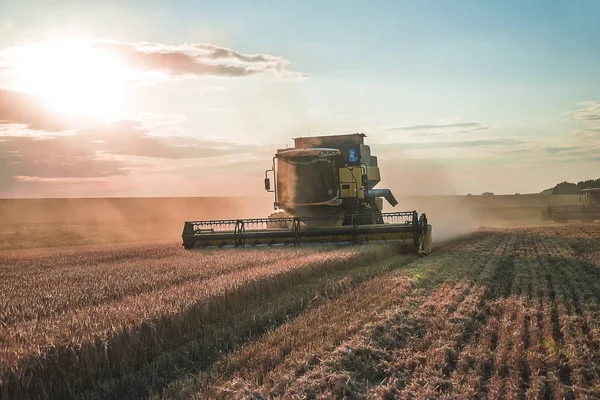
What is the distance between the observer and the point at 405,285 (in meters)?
10.2

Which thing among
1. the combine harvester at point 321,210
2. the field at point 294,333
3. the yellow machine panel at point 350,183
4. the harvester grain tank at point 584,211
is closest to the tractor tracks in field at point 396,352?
the field at point 294,333

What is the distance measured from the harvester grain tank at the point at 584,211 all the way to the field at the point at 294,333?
1109 inches

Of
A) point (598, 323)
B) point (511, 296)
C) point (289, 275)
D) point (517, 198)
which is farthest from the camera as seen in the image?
point (517, 198)

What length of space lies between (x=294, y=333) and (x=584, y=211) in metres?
35.4

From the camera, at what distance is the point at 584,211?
121 ft

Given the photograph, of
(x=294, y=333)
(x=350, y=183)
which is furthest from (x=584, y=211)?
(x=294, y=333)

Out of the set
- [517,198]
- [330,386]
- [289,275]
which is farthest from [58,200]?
[330,386]

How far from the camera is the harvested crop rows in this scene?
5.47 metres

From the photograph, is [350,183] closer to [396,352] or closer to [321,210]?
[321,210]

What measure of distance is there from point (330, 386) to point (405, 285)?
5.00 m

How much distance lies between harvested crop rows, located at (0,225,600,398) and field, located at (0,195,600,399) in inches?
0.8

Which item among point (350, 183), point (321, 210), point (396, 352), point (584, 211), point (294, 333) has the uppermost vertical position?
point (350, 183)

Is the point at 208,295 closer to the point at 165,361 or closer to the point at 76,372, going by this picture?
the point at 165,361

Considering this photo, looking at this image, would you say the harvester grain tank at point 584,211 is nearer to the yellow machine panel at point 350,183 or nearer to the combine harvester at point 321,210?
the combine harvester at point 321,210
